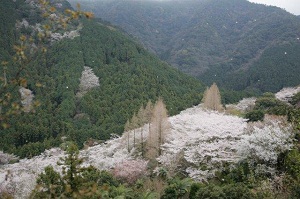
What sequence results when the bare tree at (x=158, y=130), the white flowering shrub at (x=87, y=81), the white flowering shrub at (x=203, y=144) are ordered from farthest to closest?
the white flowering shrub at (x=87, y=81) → the bare tree at (x=158, y=130) → the white flowering shrub at (x=203, y=144)

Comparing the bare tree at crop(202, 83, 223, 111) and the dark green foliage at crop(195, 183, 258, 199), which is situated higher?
the bare tree at crop(202, 83, 223, 111)

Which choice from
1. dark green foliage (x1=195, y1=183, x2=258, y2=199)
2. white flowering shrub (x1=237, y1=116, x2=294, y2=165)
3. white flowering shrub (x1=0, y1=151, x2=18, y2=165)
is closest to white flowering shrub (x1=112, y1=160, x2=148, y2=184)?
white flowering shrub (x1=237, y1=116, x2=294, y2=165)

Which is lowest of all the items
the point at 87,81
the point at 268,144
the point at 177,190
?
the point at 177,190

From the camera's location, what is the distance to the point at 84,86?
304 ft

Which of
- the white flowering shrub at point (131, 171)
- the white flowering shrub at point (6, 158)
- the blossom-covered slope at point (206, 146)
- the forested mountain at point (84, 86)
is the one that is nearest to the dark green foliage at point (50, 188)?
the blossom-covered slope at point (206, 146)

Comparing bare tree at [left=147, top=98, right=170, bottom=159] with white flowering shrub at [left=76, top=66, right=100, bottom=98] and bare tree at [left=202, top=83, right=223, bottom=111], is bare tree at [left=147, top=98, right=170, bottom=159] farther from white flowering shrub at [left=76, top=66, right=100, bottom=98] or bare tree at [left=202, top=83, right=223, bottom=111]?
white flowering shrub at [left=76, top=66, right=100, bottom=98]

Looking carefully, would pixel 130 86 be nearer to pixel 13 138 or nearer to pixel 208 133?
pixel 13 138

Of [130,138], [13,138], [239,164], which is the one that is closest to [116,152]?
[130,138]

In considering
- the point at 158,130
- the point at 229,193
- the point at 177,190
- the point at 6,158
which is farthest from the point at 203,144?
the point at 6,158

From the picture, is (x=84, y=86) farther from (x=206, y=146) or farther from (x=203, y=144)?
(x=206, y=146)

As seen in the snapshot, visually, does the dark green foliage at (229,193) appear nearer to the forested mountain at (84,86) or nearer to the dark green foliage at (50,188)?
the dark green foliage at (50,188)

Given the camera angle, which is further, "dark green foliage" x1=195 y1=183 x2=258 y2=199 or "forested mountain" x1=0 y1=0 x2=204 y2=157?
"forested mountain" x1=0 y1=0 x2=204 y2=157

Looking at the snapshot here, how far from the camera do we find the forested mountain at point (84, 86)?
226ft

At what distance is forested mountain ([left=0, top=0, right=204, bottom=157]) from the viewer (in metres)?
68.9
